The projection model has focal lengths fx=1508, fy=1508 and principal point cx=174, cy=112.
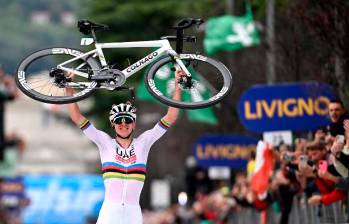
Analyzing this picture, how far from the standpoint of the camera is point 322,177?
18469mm

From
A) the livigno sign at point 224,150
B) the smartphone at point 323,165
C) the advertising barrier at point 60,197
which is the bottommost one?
the smartphone at point 323,165

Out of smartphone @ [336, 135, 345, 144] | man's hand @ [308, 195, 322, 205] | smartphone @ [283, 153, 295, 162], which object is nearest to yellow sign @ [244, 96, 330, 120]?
smartphone @ [283, 153, 295, 162]

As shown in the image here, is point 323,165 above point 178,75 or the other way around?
the other way around

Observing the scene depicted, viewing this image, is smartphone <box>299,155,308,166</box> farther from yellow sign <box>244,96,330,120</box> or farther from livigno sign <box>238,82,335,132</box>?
yellow sign <box>244,96,330,120</box>

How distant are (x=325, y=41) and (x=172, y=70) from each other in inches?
173

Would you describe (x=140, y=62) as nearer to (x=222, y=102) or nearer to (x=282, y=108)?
(x=282, y=108)

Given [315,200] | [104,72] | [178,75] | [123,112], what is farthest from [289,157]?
[123,112]

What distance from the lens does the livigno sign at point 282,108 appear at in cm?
2206

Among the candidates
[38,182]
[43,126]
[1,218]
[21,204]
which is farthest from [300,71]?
[43,126]

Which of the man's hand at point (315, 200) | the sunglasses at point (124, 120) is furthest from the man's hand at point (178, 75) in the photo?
the man's hand at point (315, 200)

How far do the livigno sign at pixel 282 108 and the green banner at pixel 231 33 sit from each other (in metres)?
5.95

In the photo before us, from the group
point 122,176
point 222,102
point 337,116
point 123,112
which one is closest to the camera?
point 122,176

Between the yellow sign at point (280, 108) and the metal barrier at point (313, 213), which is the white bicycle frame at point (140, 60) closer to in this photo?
the metal barrier at point (313, 213)

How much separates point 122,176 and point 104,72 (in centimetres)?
121
